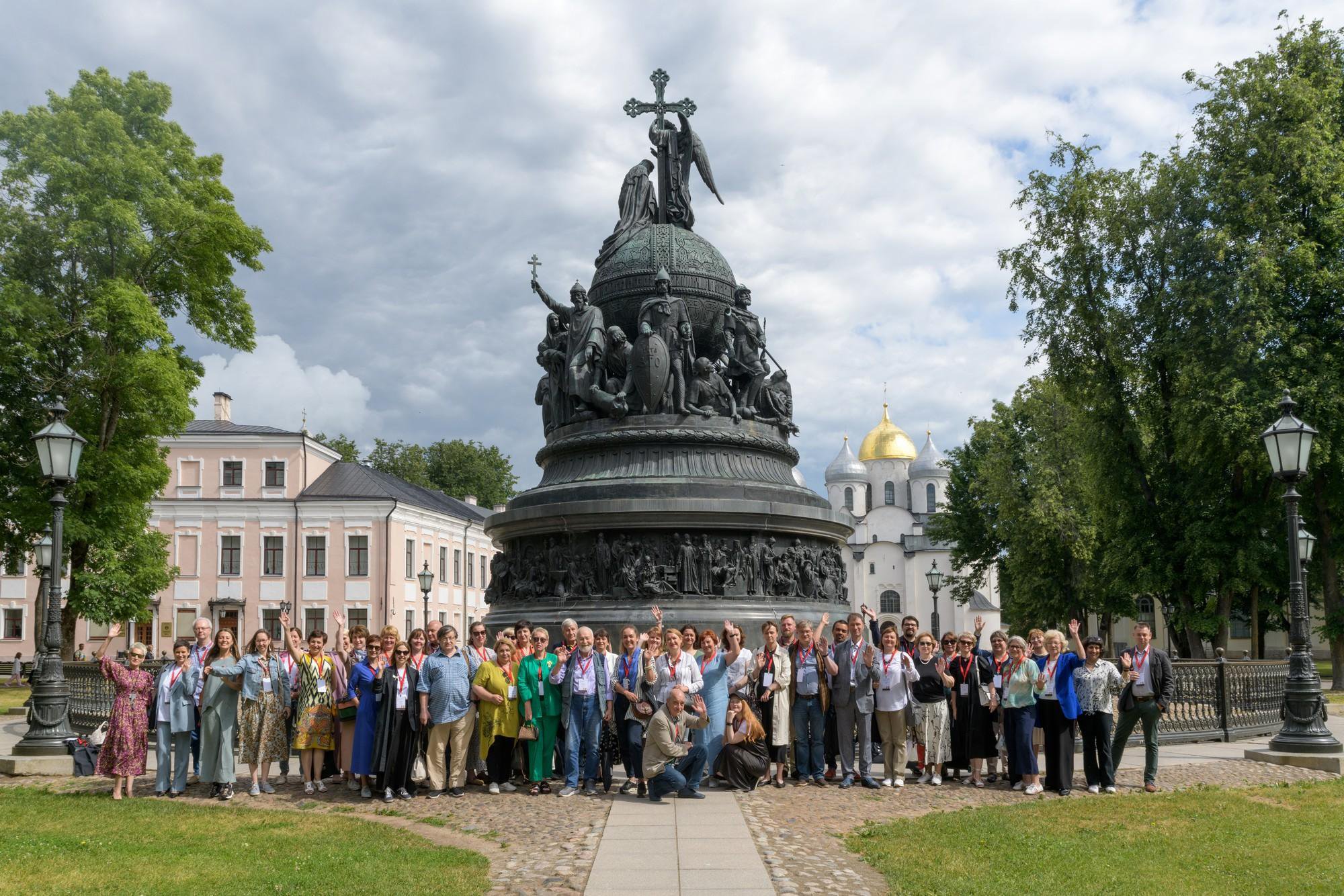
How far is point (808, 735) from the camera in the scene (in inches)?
460

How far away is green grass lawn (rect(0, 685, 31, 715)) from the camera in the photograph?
24128mm

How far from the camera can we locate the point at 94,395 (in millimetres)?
24656

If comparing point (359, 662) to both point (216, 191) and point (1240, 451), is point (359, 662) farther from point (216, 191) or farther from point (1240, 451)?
point (1240, 451)

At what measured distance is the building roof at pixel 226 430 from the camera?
5006 cm

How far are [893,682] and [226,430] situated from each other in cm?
4529

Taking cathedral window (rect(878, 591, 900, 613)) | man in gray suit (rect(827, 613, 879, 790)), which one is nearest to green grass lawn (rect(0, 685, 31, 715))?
man in gray suit (rect(827, 613, 879, 790))

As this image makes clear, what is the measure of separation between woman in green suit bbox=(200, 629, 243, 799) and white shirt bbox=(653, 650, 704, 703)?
424 cm

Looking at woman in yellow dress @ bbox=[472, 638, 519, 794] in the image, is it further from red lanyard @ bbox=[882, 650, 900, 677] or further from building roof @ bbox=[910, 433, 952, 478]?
building roof @ bbox=[910, 433, 952, 478]

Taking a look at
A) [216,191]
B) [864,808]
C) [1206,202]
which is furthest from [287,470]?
[864,808]

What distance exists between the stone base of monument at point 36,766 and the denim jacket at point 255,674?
10.3 ft

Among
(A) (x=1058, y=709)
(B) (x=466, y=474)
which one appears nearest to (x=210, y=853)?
(A) (x=1058, y=709)

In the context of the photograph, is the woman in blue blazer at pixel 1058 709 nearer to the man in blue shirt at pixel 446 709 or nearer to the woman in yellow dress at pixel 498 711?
the woman in yellow dress at pixel 498 711

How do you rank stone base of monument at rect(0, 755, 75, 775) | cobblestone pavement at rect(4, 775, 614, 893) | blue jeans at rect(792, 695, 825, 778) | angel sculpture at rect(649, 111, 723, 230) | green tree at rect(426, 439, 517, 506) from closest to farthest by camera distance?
cobblestone pavement at rect(4, 775, 614, 893) → blue jeans at rect(792, 695, 825, 778) → stone base of monument at rect(0, 755, 75, 775) → angel sculpture at rect(649, 111, 723, 230) → green tree at rect(426, 439, 517, 506)

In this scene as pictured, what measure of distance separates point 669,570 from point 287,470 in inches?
1460
